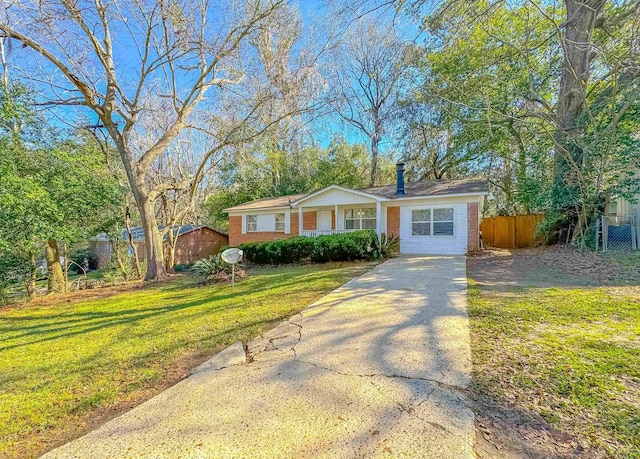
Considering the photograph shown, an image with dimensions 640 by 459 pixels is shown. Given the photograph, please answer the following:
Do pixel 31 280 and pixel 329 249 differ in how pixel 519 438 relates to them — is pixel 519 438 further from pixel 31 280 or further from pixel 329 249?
pixel 31 280

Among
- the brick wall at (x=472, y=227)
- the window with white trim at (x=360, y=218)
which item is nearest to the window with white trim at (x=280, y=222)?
the window with white trim at (x=360, y=218)

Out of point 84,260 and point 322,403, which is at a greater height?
point 322,403

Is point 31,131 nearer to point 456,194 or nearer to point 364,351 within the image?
point 364,351

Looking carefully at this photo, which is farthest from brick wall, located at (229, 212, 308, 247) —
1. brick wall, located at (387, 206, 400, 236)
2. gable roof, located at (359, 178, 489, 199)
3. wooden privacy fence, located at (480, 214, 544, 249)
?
wooden privacy fence, located at (480, 214, 544, 249)

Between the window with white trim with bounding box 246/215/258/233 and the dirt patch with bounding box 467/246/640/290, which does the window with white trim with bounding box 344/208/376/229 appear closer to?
the dirt patch with bounding box 467/246/640/290

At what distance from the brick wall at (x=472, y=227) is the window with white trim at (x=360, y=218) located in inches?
167

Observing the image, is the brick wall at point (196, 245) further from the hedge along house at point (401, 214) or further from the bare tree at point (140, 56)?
the bare tree at point (140, 56)

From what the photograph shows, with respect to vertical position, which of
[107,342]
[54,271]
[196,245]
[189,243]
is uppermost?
[189,243]

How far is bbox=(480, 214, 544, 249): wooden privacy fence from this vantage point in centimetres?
1395

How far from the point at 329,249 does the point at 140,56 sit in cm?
927

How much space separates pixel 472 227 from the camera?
11531mm

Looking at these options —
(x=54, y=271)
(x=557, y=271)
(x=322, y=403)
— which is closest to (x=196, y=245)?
(x=54, y=271)

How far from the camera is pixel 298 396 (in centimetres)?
267

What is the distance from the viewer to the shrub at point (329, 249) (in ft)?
36.2
